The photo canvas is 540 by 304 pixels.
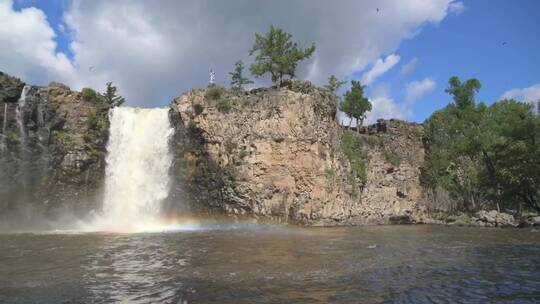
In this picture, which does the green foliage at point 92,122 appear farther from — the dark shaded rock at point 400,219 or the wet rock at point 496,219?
the wet rock at point 496,219

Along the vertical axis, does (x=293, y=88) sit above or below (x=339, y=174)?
above

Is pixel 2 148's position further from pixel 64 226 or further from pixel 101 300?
pixel 101 300

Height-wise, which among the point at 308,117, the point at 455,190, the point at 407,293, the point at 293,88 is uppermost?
the point at 293,88

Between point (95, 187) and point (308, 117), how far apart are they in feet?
61.2

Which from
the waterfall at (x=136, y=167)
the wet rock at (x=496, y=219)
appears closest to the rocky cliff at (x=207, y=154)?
the waterfall at (x=136, y=167)

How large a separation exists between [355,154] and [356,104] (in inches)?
545

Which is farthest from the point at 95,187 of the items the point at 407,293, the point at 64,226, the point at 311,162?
the point at 407,293

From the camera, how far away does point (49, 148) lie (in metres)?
35.7

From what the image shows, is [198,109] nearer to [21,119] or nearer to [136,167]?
[136,167]

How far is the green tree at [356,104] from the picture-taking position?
5594 cm

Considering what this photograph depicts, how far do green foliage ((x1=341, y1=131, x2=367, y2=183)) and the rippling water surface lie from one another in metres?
20.6

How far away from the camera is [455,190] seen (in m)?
45.8

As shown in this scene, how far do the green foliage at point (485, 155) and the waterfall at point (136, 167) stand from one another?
2740cm

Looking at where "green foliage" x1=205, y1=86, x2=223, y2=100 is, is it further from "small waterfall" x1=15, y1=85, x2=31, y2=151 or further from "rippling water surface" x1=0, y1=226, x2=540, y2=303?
"rippling water surface" x1=0, y1=226, x2=540, y2=303
